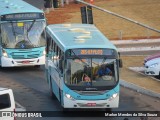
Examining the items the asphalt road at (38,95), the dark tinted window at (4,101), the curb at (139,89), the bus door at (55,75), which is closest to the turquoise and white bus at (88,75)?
the bus door at (55,75)

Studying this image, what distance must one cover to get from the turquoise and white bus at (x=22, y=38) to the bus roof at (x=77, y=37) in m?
5.64

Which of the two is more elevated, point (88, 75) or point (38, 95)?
point (88, 75)

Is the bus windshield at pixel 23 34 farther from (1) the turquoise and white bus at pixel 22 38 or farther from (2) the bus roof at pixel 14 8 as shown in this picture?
(2) the bus roof at pixel 14 8

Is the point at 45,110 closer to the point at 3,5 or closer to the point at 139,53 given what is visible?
the point at 3,5

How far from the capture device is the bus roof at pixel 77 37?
23125 millimetres

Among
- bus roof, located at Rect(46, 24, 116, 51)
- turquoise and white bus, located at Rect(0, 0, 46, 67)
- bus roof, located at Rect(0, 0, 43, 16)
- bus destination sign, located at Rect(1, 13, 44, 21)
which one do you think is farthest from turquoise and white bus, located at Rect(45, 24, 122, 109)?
bus roof, located at Rect(0, 0, 43, 16)

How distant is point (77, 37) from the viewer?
2405cm

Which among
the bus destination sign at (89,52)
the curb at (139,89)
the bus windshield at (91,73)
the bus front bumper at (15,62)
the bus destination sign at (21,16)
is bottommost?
the bus front bumper at (15,62)

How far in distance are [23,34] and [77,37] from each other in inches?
367

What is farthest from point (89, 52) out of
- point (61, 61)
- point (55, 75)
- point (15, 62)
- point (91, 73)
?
point (15, 62)

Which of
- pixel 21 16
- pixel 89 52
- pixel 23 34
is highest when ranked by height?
pixel 89 52

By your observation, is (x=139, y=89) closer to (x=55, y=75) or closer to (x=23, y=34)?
(x=55, y=75)

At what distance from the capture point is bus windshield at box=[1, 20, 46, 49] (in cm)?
3284

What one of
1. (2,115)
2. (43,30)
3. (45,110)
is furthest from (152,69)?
(2,115)
